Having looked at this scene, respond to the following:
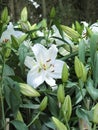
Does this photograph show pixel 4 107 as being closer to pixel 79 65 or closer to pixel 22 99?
pixel 22 99

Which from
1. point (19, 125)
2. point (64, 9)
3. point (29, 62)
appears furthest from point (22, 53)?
point (64, 9)

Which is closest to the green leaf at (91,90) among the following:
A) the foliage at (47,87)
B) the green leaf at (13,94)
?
the foliage at (47,87)

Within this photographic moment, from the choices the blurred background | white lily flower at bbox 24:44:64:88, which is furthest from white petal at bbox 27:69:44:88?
the blurred background

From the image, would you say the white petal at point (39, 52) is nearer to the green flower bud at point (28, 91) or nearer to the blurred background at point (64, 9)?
the green flower bud at point (28, 91)

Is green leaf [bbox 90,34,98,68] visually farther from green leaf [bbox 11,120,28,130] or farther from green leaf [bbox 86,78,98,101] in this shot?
green leaf [bbox 11,120,28,130]

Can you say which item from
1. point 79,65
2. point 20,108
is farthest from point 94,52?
point 20,108

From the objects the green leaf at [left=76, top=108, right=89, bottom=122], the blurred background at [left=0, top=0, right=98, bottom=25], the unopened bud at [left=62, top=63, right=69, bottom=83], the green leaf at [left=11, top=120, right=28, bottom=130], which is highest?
the blurred background at [left=0, top=0, right=98, bottom=25]

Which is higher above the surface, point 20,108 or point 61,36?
point 61,36
